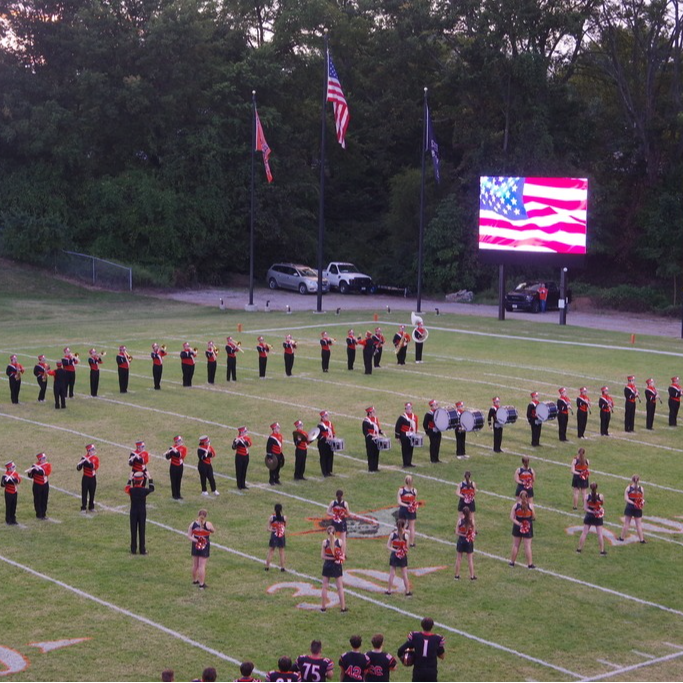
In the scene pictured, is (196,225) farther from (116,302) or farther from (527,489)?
(527,489)

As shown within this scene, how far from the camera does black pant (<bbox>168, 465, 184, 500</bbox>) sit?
2031cm

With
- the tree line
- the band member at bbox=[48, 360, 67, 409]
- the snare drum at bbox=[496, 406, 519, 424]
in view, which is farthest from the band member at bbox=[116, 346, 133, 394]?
the tree line

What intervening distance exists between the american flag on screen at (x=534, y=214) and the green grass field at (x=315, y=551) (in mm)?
11088

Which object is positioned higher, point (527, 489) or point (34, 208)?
point (34, 208)

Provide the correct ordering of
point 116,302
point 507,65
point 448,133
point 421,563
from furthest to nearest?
point 448,133
point 507,65
point 116,302
point 421,563

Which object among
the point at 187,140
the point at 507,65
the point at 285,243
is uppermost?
the point at 507,65

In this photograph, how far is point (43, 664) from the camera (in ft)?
43.5

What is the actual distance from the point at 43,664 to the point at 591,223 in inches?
Answer: 2031

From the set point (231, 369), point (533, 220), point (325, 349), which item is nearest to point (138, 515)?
point (231, 369)

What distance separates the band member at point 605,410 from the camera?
25859 mm

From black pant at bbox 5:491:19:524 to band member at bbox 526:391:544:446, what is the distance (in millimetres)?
11059

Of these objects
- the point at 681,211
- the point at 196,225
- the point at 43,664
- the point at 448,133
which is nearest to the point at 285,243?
the point at 196,225

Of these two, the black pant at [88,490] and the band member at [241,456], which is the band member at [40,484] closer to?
the black pant at [88,490]

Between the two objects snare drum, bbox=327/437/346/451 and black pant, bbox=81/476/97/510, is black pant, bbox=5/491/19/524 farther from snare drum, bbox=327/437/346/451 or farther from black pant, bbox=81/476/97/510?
snare drum, bbox=327/437/346/451
